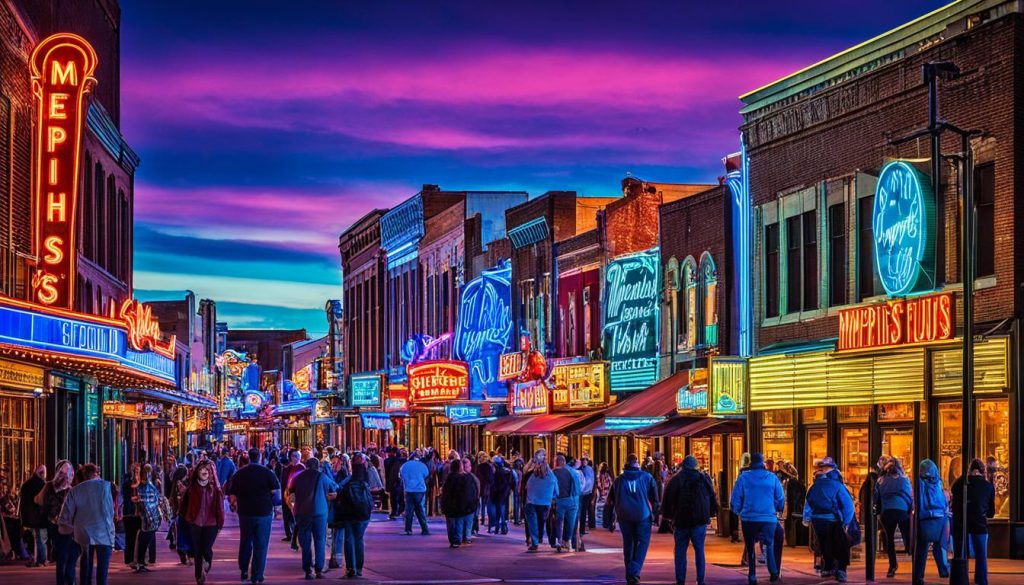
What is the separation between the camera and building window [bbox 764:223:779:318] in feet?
120

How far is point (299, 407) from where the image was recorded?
377ft

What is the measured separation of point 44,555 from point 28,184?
1241 cm

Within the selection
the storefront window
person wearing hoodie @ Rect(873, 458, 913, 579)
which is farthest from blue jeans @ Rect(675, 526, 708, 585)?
the storefront window

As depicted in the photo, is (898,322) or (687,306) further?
(687,306)

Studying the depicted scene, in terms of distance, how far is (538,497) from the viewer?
96.7 feet

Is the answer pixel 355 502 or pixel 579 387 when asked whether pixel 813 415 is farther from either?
pixel 579 387

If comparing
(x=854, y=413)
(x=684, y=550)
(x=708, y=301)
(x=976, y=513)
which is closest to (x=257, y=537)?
(x=684, y=550)

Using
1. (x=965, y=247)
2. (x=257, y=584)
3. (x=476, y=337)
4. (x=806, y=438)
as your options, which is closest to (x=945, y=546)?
(x=965, y=247)

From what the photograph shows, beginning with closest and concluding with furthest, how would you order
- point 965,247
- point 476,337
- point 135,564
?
point 965,247 → point 135,564 → point 476,337

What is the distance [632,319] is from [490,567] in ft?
65.5

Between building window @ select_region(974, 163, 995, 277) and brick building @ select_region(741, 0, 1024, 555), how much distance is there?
32 mm

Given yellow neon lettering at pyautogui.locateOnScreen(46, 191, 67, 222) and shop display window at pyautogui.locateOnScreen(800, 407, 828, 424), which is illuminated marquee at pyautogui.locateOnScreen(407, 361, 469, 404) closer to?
yellow neon lettering at pyautogui.locateOnScreen(46, 191, 67, 222)

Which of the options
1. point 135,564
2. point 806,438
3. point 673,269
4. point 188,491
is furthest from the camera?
point 673,269

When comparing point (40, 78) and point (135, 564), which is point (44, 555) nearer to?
point (135, 564)
